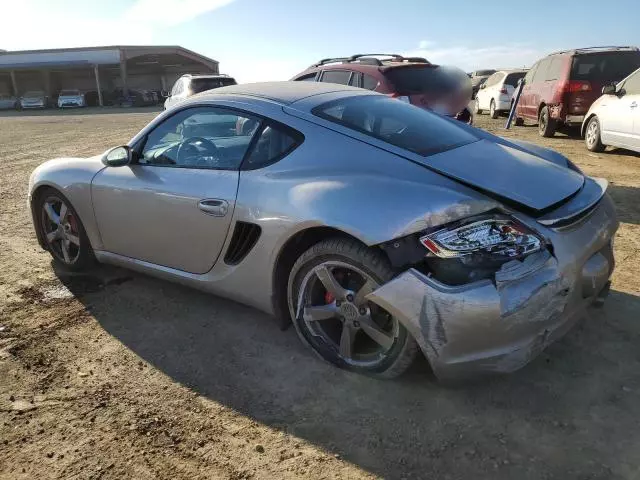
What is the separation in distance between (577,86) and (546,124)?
1.18 meters

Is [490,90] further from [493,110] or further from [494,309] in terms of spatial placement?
[494,309]

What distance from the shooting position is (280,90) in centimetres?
351

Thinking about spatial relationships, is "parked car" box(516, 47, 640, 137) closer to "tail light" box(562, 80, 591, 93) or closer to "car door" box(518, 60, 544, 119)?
"tail light" box(562, 80, 591, 93)

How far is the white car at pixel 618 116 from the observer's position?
784cm

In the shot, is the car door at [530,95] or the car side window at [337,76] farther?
the car door at [530,95]

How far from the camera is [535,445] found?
227 centimetres

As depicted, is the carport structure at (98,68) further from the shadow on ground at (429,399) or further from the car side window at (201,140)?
the shadow on ground at (429,399)

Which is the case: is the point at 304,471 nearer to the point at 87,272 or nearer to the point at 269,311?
the point at 269,311

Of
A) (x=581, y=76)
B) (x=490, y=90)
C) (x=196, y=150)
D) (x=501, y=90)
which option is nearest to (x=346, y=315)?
(x=196, y=150)

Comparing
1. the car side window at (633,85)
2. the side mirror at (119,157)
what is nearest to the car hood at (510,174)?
the side mirror at (119,157)

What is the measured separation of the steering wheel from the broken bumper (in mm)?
1529

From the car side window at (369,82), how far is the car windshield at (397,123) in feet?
11.6

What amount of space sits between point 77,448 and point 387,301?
154 cm

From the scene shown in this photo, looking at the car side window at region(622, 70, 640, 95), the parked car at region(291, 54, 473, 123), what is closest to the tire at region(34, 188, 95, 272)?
the parked car at region(291, 54, 473, 123)
